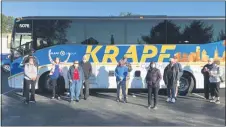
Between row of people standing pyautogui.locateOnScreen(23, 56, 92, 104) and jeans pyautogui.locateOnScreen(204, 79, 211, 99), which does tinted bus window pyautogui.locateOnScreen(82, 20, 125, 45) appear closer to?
row of people standing pyautogui.locateOnScreen(23, 56, 92, 104)

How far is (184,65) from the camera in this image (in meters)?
14.0

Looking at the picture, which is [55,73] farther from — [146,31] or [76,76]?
[146,31]

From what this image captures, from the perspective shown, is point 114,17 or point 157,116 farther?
point 114,17

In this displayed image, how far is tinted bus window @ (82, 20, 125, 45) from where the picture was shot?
13820 millimetres

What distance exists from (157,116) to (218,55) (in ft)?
17.2

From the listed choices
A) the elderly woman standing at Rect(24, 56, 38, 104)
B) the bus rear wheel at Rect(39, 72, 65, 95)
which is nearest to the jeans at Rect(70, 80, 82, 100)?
the elderly woman standing at Rect(24, 56, 38, 104)

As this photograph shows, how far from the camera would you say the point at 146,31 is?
13906 millimetres

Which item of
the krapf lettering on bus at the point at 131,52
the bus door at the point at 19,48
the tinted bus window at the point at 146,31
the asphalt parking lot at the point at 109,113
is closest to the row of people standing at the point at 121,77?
the asphalt parking lot at the point at 109,113

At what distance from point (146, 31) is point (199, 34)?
212 cm

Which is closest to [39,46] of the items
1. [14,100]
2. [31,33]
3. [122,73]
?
[31,33]

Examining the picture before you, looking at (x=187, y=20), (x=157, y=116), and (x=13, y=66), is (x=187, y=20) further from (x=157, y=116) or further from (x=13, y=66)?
(x=13, y=66)

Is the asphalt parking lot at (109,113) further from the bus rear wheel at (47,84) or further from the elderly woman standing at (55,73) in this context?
the bus rear wheel at (47,84)

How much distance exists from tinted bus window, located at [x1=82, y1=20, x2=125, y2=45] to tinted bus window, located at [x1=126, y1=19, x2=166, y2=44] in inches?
11.7

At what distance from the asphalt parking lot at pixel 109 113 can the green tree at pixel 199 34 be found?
2.33 m
